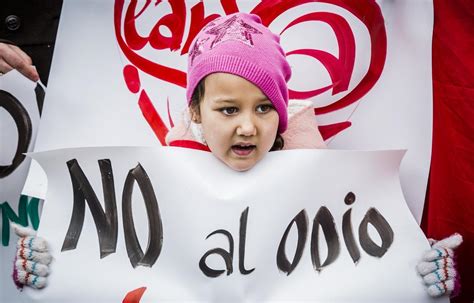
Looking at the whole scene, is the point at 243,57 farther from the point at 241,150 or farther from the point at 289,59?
the point at 289,59

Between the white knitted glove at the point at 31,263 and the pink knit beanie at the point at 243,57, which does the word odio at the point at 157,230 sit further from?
the pink knit beanie at the point at 243,57

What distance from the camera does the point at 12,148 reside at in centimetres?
139

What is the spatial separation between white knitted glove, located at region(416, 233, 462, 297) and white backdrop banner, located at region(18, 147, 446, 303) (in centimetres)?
2

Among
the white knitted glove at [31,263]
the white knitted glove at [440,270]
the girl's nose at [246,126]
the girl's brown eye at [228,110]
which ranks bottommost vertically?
the white knitted glove at [440,270]

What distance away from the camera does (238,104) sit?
3.30 ft

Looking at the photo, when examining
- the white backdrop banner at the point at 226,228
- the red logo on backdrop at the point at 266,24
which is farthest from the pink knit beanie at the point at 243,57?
the red logo on backdrop at the point at 266,24

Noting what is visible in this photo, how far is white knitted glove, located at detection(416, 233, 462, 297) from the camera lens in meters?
0.98

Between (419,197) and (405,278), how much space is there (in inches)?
11.0

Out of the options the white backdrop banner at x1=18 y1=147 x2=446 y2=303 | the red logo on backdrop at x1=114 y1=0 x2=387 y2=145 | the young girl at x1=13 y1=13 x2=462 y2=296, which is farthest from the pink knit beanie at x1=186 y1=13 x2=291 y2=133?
the red logo on backdrop at x1=114 y1=0 x2=387 y2=145

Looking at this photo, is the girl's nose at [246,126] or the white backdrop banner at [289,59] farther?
the white backdrop banner at [289,59]

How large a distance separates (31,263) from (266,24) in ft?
2.49

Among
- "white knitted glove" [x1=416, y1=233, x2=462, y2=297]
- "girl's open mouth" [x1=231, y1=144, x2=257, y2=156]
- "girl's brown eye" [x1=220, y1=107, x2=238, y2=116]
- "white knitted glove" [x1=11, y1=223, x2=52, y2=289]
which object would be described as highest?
"girl's brown eye" [x1=220, y1=107, x2=238, y2=116]

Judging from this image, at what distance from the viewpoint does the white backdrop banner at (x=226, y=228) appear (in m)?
1.01

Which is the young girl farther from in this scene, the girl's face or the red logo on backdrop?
the red logo on backdrop
